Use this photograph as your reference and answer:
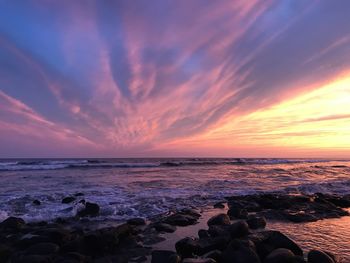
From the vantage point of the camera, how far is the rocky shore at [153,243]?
612cm

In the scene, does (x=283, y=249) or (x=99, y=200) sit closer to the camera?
(x=283, y=249)

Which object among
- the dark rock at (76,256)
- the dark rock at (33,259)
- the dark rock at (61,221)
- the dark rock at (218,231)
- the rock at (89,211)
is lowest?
the dark rock at (76,256)

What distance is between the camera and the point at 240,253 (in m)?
5.98

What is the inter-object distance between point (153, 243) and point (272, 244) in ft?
9.50

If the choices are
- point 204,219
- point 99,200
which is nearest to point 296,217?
point 204,219

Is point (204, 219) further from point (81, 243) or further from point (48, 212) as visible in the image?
point (48, 212)

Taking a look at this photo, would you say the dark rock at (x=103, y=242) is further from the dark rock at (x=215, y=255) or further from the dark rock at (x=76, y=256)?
the dark rock at (x=215, y=255)

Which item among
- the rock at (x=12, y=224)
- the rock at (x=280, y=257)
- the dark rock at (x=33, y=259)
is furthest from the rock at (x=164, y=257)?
the rock at (x=12, y=224)

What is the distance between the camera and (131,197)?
14.9 metres

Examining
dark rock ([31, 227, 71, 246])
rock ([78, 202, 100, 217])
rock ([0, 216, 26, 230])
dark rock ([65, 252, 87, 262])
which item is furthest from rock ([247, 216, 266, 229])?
rock ([0, 216, 26, 230])

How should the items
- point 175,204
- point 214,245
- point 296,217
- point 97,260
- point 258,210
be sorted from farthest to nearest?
point 175,204 < point 258,210 < point 296,217 < point 214,245 < point 97,260

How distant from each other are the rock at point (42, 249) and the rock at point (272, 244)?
4.37 metres

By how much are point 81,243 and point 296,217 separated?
698 cm

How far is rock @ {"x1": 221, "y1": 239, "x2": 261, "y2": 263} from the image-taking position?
5.86 metres
